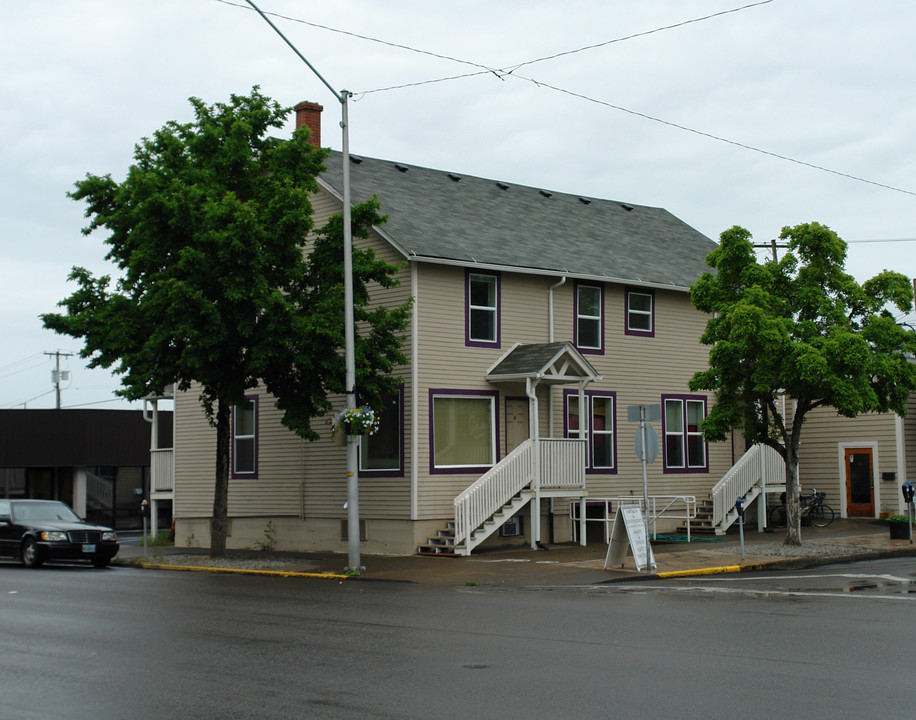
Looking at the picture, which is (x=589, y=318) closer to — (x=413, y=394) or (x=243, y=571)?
(x=413, y=394)

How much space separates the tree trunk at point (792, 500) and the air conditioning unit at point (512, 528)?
6139 millimetres

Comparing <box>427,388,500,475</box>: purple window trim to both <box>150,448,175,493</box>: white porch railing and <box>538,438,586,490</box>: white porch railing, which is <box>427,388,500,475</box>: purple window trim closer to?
<box>538,438,586,490</box>: white porch railing

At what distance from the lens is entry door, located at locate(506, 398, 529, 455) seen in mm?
25734

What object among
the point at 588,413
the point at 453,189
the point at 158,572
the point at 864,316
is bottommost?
the point at 158,572

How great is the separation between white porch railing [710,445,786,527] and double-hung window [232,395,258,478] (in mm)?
12066

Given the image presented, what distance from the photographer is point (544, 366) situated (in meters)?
24.4

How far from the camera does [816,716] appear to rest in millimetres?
7215

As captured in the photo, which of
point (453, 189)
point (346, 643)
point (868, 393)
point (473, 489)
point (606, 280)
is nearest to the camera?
point (346, 643)

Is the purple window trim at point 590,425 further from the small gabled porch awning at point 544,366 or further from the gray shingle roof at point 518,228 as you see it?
the gray shingle roof at point 518,228

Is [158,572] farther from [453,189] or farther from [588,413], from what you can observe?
[453,189]

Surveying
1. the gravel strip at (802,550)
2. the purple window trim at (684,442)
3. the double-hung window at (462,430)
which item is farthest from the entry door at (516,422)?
the gravel strip at (802,550)

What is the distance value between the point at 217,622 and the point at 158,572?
9.85 m

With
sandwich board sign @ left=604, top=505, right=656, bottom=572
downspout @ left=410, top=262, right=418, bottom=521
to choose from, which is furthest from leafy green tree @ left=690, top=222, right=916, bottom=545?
downspout @ left=410, top=262, right=418, bottom=521

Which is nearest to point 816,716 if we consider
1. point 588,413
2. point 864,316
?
Result: point 864,316
